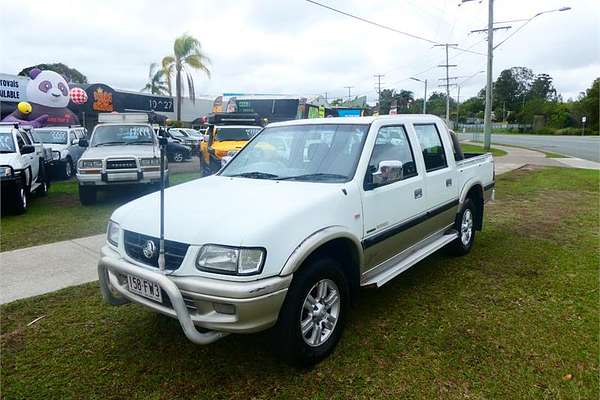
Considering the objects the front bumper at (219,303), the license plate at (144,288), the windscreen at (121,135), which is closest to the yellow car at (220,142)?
the windscreen at (121,135)

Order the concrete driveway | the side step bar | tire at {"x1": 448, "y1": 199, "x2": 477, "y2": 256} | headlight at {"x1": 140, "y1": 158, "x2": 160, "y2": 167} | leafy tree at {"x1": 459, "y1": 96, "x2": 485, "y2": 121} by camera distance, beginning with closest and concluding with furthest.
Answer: the side step bar → the concrete driveway → tire at {"x1": 448, "y1": 199, "x2": 477, "y2": 256} → headlight at {"x1": 140, "y1": 158, "x2": 160, "y2": 167} → leafy tree at {"x1": 459, "y1": 96, "x2": 485, "y2": 121}

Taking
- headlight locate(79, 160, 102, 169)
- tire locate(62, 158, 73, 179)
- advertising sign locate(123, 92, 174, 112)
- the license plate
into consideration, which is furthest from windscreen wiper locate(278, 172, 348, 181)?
advertising sign locate(123, 92, 174, 112)

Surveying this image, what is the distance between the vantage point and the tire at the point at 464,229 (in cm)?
528

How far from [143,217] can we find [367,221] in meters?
1.70

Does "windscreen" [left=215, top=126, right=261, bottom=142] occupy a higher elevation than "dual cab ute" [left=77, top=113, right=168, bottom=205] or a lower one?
higher

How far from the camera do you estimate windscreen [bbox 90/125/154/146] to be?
31.9 feet

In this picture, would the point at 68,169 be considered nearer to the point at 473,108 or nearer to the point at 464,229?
the point at 464,229

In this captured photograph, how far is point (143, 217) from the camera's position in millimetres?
3160

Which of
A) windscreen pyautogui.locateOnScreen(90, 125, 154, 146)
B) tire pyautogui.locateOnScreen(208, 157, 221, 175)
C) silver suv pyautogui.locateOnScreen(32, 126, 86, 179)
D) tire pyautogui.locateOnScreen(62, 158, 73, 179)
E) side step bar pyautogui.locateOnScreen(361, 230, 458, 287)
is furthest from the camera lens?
tire pyautogui.locateOnScreen(62, 158, 73, 179)

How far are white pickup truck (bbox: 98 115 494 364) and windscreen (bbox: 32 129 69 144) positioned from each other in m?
12.4

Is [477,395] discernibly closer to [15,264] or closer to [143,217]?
[143,217]

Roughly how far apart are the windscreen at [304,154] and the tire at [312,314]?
81cm

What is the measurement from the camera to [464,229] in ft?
18.1

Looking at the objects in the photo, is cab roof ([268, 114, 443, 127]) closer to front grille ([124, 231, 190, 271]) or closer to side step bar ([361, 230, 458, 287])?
side step bar ([361, 230, 458, 287])
